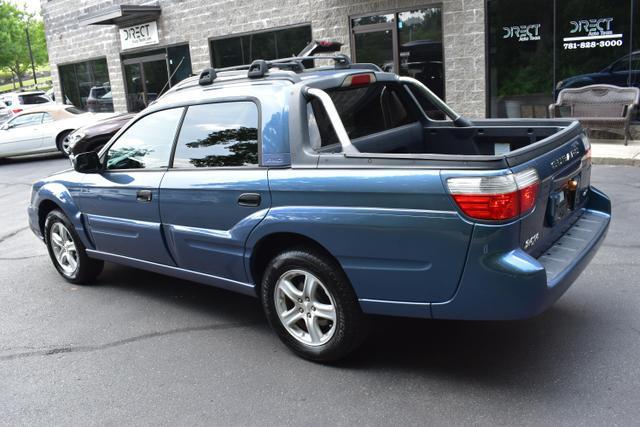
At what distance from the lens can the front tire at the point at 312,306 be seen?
12.0 ft

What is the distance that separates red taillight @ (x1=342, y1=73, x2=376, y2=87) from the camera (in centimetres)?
427

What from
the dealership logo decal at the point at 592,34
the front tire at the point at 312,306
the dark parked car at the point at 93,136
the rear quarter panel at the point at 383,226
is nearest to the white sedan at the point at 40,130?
the dark parked car at the point at 93,136

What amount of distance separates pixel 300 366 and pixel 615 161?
7.73 metres

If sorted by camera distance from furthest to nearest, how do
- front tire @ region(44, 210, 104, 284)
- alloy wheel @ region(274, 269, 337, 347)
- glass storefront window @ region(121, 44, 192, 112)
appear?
glass storefront window @ region(121, 44, 192, 112), front tire @ region(44, 210, 104, 284), alloy wheel @ region(274, 269, 337, 347)

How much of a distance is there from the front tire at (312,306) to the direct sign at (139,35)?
17667 mm

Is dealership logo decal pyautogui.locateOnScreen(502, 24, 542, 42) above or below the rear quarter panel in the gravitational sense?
above

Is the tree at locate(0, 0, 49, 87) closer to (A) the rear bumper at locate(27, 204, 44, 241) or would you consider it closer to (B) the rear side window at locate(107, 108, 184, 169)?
→ (A) the rear bumper at locate(27, 204, 44, 241)

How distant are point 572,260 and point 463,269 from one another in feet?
2.69

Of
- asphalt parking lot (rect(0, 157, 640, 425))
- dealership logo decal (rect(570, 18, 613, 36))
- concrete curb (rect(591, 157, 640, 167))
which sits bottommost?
concrete curb (rect(591, 157, 640, 167))

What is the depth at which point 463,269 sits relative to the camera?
3211mm

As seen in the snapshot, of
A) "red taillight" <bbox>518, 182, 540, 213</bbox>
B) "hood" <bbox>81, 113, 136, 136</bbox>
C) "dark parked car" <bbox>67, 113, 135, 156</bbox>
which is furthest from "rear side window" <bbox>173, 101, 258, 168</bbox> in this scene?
"dark parked car" <bbox>67, 113, 135, 156</bbox>

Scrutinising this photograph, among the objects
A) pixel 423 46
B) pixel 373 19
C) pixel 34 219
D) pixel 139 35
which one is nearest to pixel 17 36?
pixel 139 35

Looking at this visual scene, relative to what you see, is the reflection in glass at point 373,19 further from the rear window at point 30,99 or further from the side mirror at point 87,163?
the rear window at point 30,99

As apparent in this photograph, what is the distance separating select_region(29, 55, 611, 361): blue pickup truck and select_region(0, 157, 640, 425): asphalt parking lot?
Answer: 0.35 metres
